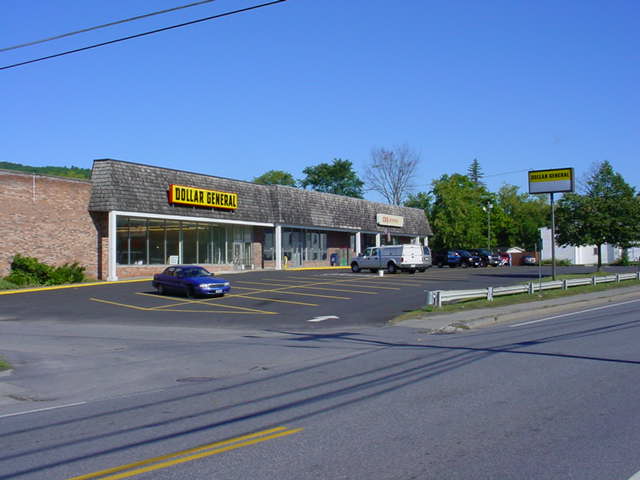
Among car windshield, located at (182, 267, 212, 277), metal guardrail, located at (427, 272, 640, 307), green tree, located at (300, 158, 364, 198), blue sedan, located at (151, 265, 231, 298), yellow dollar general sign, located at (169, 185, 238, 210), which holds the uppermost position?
green tree, located at (300, 158, 364, 198)

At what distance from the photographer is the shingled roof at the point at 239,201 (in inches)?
1331

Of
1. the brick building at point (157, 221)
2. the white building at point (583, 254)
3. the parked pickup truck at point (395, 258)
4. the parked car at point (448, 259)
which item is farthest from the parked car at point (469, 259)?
the white building at point (583, 254)

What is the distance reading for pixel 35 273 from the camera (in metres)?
30.7

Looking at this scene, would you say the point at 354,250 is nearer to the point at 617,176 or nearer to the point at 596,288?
the point at 617,176

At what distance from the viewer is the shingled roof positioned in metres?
33.8

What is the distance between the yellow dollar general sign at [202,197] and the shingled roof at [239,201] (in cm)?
41

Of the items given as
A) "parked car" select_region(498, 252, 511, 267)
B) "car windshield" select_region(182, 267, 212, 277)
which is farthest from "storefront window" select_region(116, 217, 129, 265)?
"parked car" select_region(498, 252, 511, 267)

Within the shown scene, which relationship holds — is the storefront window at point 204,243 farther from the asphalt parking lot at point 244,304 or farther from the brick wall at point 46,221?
the brick wall at point 46,221

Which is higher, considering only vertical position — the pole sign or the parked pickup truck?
the pole sign

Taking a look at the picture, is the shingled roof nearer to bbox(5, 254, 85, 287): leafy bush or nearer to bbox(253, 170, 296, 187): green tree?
bbox(5, 254, 85, 287): leafy bush

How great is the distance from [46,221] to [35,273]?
9.18 feet

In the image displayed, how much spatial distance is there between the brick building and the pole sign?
710 inches

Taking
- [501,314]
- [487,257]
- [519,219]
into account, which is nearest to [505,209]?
[519,219]

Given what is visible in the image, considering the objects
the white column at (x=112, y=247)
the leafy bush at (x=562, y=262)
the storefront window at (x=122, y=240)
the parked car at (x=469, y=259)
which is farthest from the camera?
the leafy bush at (x=562, y=262)
